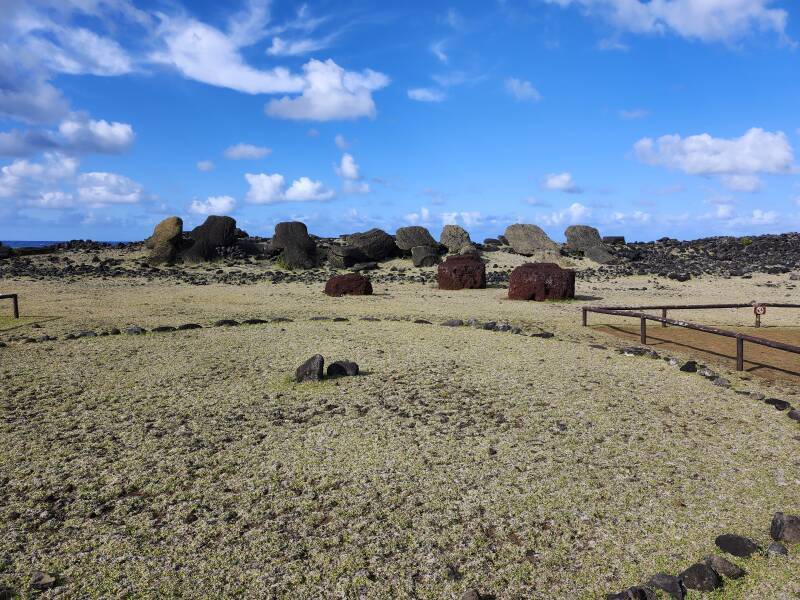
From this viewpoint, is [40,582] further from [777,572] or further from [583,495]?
[777,572]

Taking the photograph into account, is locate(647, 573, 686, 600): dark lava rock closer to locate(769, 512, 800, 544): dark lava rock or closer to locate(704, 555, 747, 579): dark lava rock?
locate(704, 555, 747, 579): dark lava rock

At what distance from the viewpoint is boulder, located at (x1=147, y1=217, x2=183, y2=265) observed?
29.2m

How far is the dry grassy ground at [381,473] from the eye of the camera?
12.5 feet

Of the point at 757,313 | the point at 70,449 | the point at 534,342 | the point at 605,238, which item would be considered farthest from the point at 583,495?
the point at 605,238

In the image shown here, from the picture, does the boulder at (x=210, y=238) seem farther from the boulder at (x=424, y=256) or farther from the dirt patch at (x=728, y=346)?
the dirt patch at (x=728, y=346)

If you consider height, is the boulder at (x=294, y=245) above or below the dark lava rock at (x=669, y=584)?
above

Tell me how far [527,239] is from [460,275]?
518 inches

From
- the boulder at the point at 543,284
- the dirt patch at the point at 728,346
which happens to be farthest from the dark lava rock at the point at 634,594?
the boulder at the point at 543,284

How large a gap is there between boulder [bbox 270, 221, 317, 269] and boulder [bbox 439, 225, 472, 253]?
7242 mm

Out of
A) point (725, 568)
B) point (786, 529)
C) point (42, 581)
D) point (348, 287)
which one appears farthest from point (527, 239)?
point (42, 581)

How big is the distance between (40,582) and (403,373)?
5.26m

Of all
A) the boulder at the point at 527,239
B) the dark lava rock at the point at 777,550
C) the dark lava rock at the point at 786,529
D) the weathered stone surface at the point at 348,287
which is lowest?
the dark lava rock at the point at 777,550

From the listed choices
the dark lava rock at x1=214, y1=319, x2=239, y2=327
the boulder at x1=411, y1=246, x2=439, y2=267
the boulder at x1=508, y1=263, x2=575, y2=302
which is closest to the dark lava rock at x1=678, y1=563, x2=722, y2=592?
the dark lava rock at x1=214, y1=319, x2=239, y2=327

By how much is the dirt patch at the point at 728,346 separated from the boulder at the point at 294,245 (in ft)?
60.9
